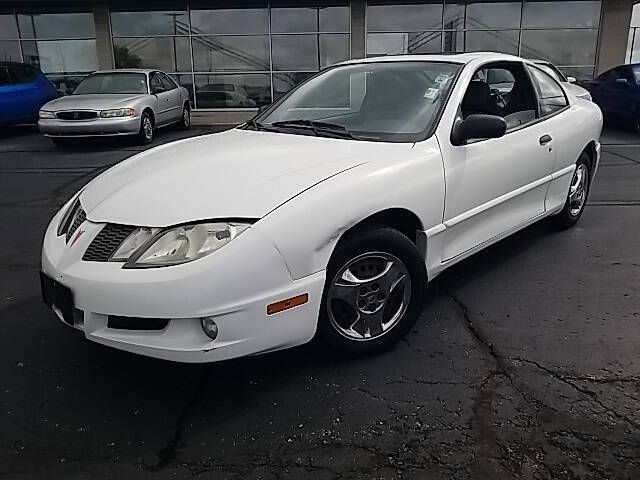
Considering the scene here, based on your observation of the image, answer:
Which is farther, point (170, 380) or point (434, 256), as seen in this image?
point (434, 256)

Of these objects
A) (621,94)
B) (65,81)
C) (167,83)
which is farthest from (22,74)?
(621,94)

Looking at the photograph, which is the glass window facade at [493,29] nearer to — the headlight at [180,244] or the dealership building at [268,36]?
the dealership building at [268,36]

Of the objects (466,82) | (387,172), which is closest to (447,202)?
(387,172)

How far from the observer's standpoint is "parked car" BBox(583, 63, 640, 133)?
38.4 feet

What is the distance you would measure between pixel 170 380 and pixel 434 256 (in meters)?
1.58

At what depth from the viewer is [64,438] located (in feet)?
8.17

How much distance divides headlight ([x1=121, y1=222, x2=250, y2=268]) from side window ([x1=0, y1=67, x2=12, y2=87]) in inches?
468

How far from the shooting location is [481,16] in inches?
664

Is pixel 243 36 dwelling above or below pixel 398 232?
below

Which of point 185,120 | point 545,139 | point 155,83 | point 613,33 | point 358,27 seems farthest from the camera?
point 358,27

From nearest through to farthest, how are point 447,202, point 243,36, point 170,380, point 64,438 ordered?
point 64,438 < point 170,380 < point 447,202 < point 243,36

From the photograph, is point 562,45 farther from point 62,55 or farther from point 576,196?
point 62,55

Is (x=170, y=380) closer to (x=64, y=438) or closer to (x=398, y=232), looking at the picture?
(x=64, y=438)

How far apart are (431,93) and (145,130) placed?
8779 millimetres
